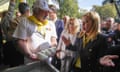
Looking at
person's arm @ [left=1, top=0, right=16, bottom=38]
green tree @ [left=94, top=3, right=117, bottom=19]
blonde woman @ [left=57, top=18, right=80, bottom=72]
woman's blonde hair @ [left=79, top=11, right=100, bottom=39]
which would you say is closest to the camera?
woman's blonde hair @ [left=79, top=11, right=100, bottom=39]

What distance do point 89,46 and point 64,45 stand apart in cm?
39

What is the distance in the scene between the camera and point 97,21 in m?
5.79

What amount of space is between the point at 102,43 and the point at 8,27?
1.66 meters

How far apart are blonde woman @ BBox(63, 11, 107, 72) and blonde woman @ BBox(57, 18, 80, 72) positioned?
74 mm

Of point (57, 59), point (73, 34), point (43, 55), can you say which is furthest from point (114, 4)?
point (43, 55)

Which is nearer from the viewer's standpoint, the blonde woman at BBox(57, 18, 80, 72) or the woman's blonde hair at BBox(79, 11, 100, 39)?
the woman's blonde hair at BBox(79, 11, 100, 39)

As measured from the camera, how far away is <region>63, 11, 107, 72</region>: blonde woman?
584 cm

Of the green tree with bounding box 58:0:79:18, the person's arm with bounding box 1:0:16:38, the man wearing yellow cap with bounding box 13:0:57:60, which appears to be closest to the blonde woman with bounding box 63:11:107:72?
the man wearing yellow cap with bounding box 13:0:57:60

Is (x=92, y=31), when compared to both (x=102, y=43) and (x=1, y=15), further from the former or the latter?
(x=1, y=15)

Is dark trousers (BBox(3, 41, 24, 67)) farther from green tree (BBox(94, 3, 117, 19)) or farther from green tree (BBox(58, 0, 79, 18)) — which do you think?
green tree (BBox(58, 0, 79, 18))

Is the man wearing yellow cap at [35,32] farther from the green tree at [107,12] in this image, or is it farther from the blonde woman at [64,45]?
the green tree at [107,12]

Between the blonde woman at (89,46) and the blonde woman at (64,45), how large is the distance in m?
0.07

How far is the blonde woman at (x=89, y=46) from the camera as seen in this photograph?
5.84 metres

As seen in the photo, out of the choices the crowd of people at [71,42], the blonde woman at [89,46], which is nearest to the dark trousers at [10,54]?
the crowd of people at [71,42]
